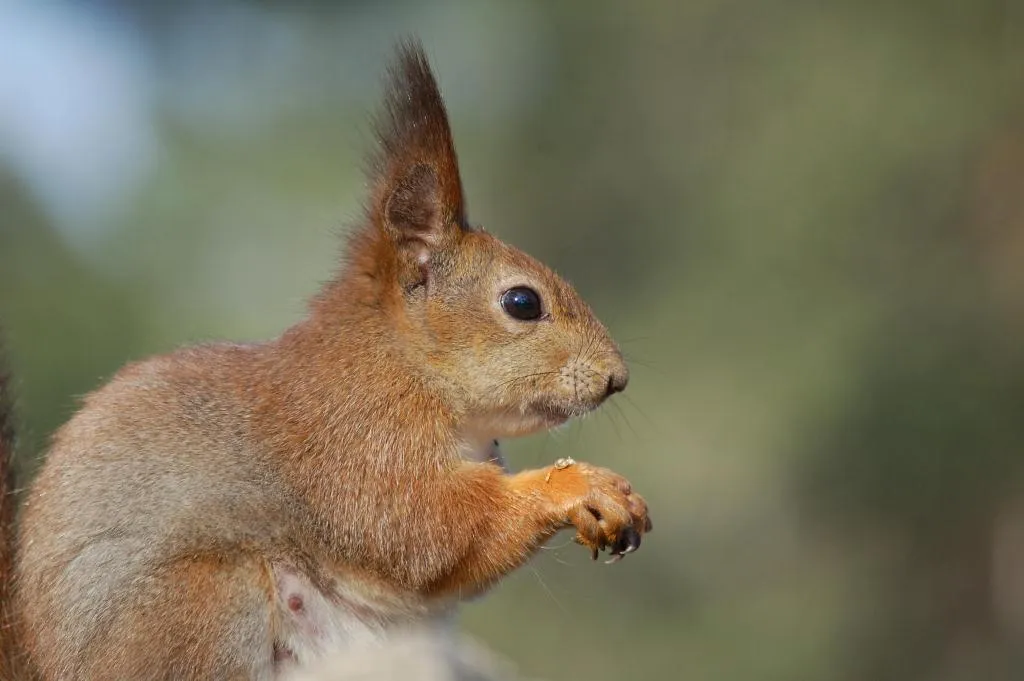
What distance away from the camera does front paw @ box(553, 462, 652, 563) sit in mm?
2518

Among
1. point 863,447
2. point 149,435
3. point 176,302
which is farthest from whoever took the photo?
point 176,302

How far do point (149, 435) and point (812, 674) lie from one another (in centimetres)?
649

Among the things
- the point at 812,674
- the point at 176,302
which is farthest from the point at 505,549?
the point at 176,302

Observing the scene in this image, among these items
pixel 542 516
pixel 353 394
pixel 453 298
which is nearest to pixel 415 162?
pixel 453 298

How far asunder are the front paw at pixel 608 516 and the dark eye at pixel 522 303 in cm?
40

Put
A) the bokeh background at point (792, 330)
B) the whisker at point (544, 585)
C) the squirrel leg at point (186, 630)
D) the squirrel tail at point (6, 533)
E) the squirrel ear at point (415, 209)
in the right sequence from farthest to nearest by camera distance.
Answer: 1. the bokeh background at point (792, 330)
2. the squirrel ear at point (415, 209)
3. the whisker at point (544, 585)
4. the squirrel tail at point (6, 533)
5. the squirrel leg at point (186, 630)

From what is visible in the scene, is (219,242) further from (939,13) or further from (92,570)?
(92,570)

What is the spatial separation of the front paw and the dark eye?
0.40 metres

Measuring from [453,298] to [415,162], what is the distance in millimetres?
315

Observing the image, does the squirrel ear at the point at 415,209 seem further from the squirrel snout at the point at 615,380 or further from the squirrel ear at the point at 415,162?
the squirrel snout at the point at 615,380

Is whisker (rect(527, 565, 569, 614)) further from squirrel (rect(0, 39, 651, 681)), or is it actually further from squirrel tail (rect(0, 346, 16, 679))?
squirrel tail (rect(0, 346, 16, 679))

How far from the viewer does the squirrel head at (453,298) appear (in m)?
2.72

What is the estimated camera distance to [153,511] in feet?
7.73

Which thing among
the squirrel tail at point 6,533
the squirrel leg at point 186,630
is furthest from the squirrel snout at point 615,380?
the squirrel tail at point 6,533
